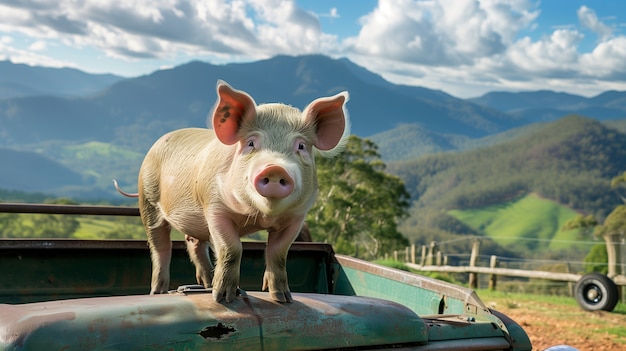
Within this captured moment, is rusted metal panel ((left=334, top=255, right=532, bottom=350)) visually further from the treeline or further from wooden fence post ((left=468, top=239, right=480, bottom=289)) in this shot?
the treeline

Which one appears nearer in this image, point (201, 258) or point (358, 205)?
point (201, 258)

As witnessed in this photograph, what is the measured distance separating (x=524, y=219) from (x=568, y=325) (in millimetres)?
115568

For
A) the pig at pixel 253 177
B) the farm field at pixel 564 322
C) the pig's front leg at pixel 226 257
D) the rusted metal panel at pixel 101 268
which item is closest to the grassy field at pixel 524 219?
the farm field at pixel 564 322

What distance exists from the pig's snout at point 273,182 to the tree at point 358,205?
28.0 m

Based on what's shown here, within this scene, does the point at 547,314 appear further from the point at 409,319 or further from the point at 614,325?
the point at 409,319

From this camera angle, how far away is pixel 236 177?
2.39 m

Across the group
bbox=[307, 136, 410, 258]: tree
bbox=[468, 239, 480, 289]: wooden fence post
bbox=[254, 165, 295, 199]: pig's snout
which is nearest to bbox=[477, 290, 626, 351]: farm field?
bbox=[468, 239, 480, 289]: wooden fence post

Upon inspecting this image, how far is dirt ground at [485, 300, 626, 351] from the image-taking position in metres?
7.80

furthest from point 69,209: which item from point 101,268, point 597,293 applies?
point 597,293

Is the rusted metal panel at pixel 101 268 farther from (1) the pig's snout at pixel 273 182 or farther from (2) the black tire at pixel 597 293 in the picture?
(2) the black tire at pixel 597 293

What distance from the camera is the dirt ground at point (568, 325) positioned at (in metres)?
7.80

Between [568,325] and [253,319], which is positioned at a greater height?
[253,319]

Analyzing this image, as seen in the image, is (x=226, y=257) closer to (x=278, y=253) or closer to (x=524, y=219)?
(x=278, y=253)

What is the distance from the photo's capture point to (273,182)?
2104 millimetres
